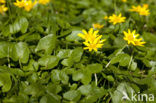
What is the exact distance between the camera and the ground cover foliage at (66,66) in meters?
1.65

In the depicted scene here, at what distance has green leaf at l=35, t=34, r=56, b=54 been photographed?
6.65 ft

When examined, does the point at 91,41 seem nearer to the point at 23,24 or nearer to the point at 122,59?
the point at 122,59

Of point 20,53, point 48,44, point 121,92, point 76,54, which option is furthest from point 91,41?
point 20,53

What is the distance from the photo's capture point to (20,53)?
1.92 m

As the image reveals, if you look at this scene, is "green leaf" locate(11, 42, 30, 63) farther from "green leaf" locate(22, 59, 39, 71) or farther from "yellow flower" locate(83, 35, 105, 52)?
"yellow flower" locate(83, 35, 105, 52)

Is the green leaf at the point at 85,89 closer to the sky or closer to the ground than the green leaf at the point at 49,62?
closer to the ground

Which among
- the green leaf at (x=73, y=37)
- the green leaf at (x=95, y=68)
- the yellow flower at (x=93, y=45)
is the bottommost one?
the green leaf at (x=95, y=68)

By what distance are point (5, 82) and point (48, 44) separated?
0.57 meters

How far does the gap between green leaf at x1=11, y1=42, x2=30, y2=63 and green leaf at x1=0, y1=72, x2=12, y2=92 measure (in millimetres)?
269

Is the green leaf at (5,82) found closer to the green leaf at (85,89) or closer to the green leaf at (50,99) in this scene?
the green leaf at (50,99)

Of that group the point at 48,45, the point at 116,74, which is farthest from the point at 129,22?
the point at 48,45

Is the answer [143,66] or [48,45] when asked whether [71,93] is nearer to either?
[48,45]

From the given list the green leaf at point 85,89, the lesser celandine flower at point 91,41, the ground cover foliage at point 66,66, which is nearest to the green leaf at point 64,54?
the ground cover foliage at point 66,66

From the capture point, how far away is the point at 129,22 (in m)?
2.81
